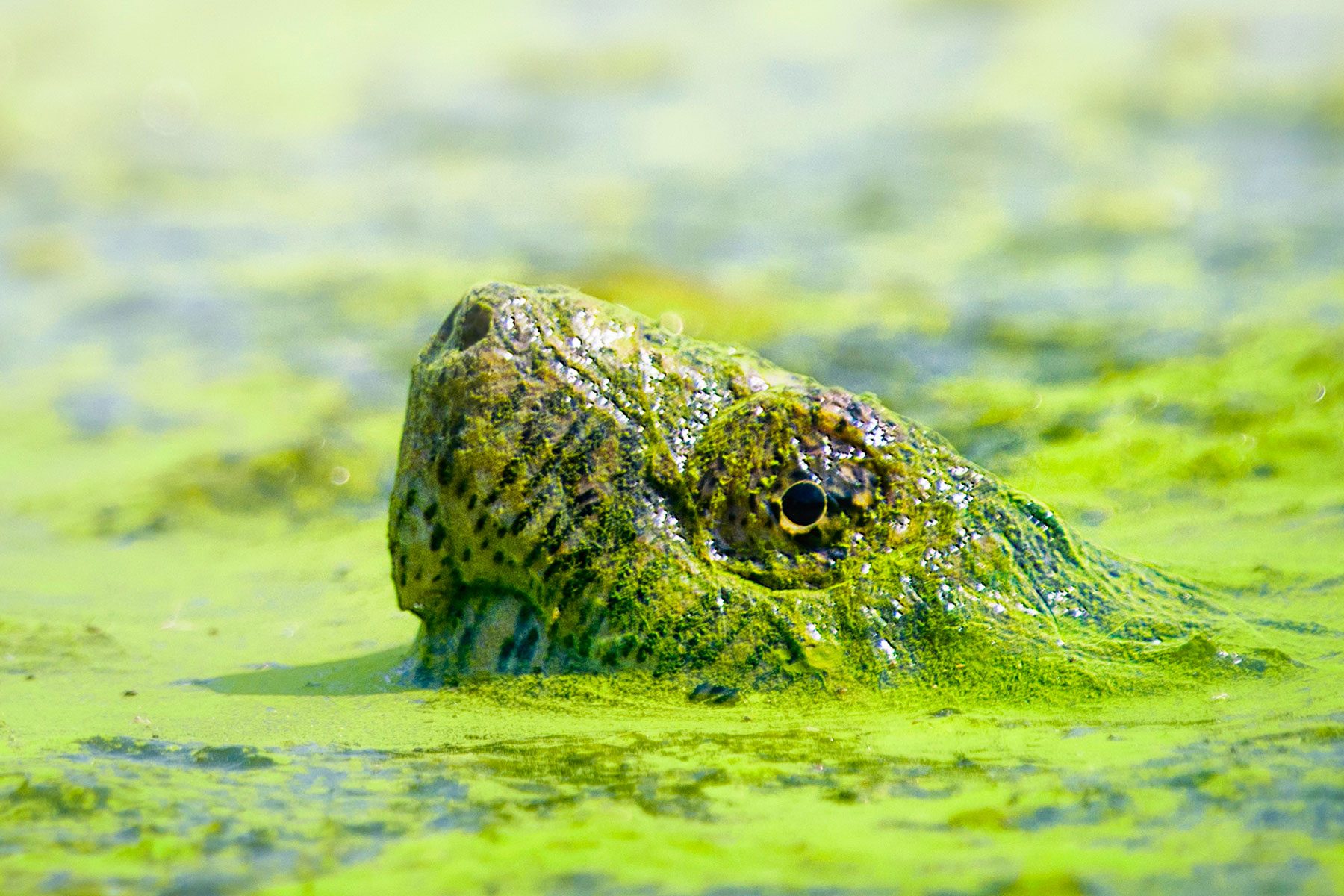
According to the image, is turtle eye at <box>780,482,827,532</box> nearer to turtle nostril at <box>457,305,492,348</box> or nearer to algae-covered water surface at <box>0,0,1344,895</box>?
algae-covered water surface at <box>0,0,1344,895</box>

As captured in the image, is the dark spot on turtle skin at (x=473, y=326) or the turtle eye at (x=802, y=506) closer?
the turtle eye at (x=802, y=506)

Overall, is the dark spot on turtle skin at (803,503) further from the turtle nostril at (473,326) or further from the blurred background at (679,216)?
the blurred background at (679,216)

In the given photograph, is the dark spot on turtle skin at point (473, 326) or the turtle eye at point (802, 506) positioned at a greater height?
the dark spot on turtle skin at point (473, 326)

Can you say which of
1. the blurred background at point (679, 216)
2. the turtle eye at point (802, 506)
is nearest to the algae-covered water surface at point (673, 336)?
the blurred background at point (679, 216)

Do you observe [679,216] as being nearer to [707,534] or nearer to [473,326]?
[473,326]

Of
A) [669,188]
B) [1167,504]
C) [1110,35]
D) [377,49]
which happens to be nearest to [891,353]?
[1167,504]

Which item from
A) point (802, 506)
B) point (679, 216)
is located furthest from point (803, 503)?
point (679, 216)
